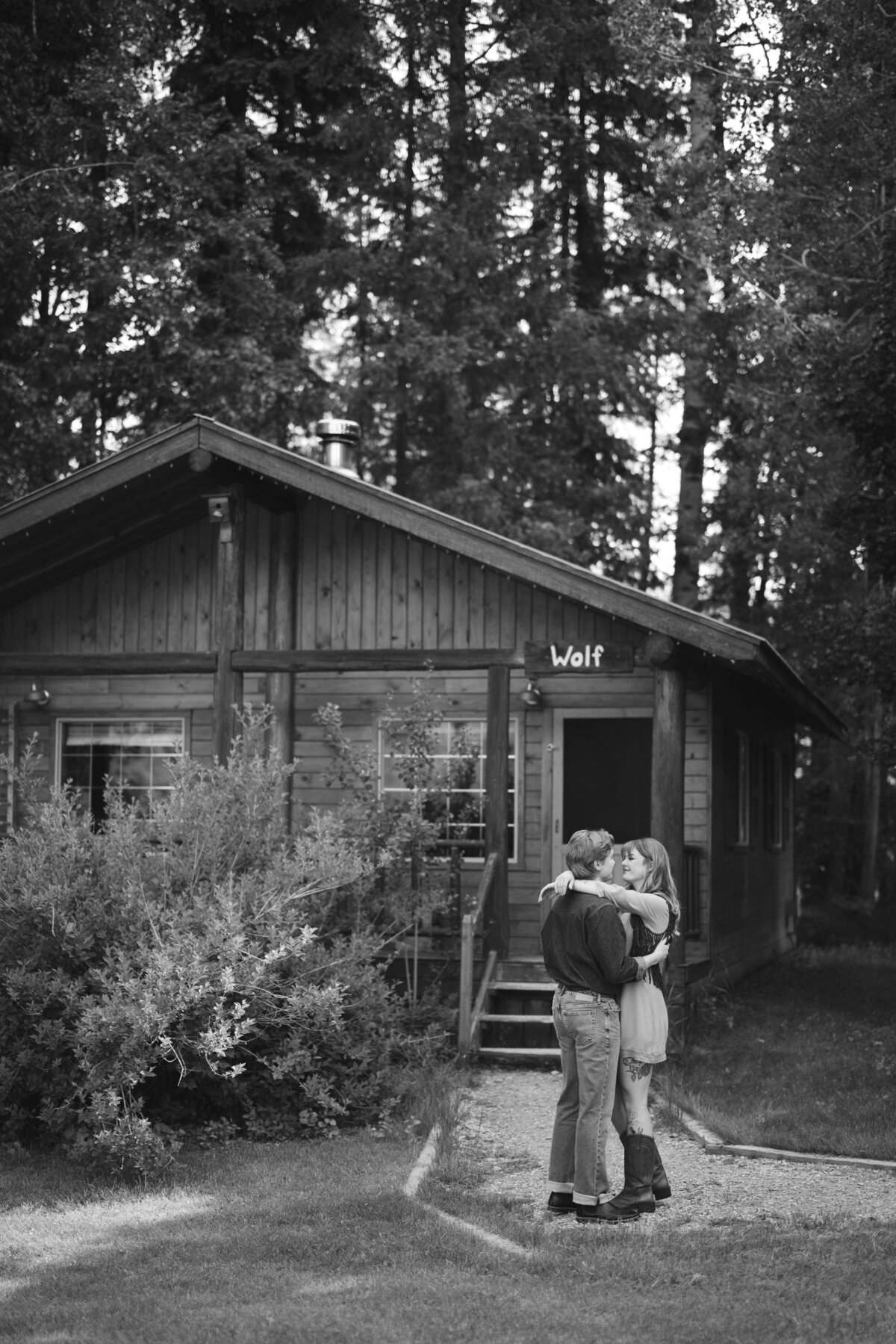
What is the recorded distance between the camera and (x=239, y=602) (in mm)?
13305

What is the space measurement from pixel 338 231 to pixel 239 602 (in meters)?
11.3

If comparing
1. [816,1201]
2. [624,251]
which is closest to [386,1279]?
[816,1201]

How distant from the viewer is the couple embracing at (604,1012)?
696 cm

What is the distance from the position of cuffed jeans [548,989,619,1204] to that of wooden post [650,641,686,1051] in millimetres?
4943

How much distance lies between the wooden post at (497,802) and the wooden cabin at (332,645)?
0.06 feet

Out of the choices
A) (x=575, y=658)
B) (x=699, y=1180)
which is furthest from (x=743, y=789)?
(x=699, y=1180)

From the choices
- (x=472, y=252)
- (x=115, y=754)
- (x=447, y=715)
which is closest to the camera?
(x=447, y=715)

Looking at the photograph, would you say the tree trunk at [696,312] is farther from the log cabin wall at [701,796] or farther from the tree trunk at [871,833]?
the log cabin wall at [701,796]

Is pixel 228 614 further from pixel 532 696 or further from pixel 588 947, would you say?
pixel 588 947

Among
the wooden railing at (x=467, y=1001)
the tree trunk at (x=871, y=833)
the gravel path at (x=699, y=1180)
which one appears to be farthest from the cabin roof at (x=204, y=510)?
the tree trunk at (x=871, y=833)

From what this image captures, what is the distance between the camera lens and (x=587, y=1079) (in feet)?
22.8

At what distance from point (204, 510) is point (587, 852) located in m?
7.95

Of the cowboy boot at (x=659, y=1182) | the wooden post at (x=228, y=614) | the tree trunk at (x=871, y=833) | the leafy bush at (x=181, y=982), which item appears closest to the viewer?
the cowboy boot at (x=659, y=1182)

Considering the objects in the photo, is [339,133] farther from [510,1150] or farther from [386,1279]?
[386,1279]
